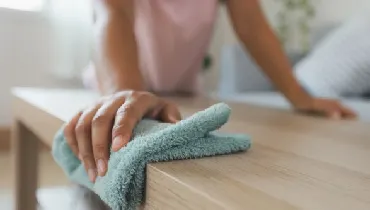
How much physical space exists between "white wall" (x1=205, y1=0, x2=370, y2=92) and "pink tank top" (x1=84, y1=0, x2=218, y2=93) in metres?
1.02

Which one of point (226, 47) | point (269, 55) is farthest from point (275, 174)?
point (226, 47)

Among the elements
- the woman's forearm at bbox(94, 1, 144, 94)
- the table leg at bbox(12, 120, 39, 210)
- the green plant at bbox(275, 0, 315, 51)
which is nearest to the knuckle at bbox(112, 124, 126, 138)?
the woman's forearm at bbox(94, 1, 144, 94)

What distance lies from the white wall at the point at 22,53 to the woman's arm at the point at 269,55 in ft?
5.20

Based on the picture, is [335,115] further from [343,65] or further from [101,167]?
[343,65]

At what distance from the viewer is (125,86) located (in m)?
0.69

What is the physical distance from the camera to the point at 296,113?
942 mm

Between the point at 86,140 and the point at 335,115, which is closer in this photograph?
the point at 86,140

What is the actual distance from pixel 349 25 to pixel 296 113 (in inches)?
47.7

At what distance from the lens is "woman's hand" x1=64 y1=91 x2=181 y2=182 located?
443 millimetres

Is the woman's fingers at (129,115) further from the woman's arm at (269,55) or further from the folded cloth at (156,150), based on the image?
the woman's arm at (269,55)

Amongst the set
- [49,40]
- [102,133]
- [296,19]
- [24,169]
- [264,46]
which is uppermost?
[296,19]

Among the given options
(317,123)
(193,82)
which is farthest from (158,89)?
(317,123)

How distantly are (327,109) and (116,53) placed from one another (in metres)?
0.41

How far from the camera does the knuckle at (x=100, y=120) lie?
18.3 inches
